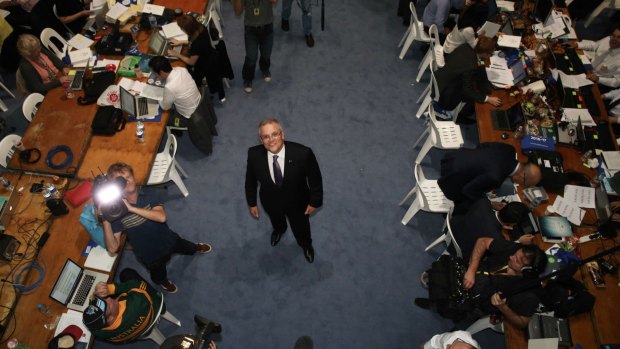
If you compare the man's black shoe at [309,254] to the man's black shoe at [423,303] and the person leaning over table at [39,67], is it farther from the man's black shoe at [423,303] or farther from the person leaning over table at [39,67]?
the person leaning over table at [39,67]

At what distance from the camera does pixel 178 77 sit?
4.39 m

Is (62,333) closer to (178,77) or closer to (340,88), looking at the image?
(178,77)

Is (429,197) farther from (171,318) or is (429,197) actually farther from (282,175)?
(171,318)

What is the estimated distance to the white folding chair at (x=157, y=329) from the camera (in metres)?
3.35

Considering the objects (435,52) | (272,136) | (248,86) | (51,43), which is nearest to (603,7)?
(435,52)

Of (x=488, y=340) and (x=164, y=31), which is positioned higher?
(x=164, y=31)

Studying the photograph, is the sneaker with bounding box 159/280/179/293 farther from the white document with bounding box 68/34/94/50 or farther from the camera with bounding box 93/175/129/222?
the white document with bounding box 68/34/94/50

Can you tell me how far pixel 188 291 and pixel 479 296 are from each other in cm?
319

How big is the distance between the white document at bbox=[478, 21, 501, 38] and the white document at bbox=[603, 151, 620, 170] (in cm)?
226

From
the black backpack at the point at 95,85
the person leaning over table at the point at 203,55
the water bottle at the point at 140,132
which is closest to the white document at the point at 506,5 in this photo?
the person leaning over table at the point at 203,55

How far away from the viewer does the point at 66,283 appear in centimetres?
355

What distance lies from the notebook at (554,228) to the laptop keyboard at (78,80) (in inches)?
226

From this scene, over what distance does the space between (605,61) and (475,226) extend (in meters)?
4.00

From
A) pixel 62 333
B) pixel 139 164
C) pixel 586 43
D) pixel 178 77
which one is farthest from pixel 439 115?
pixel 62 333
